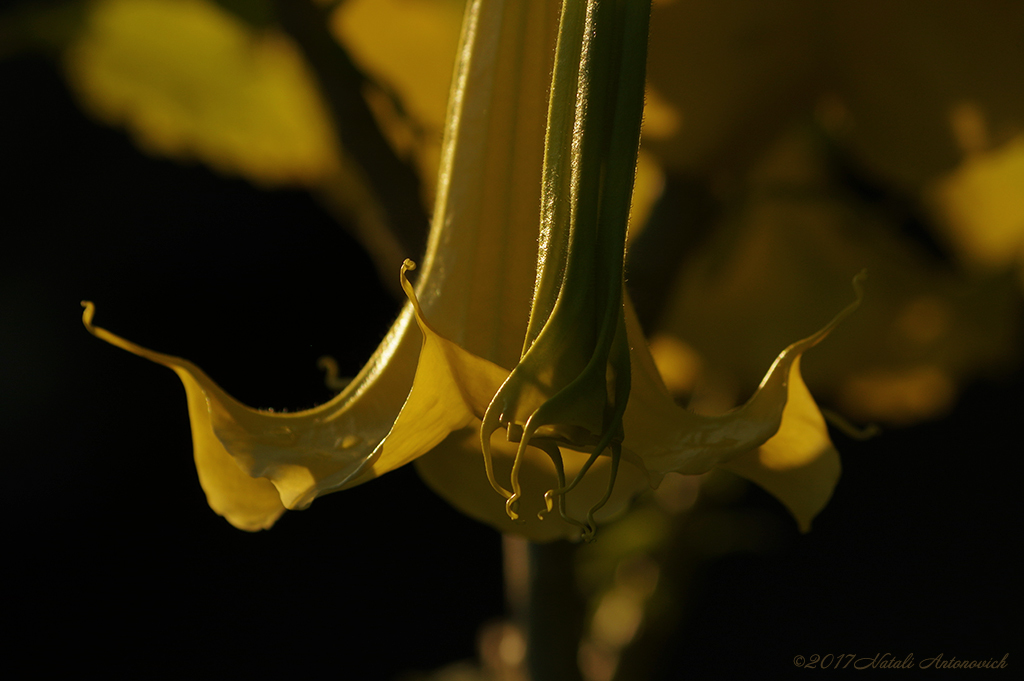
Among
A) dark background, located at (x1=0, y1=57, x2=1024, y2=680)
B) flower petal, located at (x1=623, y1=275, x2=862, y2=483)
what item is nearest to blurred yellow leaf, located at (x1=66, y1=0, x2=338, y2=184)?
dark background, located at (x1=0, y1=57, x2=1024, y2=680)

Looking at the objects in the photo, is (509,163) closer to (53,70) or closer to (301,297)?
(301,297)

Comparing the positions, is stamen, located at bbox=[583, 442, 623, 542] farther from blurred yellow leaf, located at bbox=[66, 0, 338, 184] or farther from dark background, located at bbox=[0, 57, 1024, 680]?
dark background, located at bbox=[0, 57, 1024, 680]

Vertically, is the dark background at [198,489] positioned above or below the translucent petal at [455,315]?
below

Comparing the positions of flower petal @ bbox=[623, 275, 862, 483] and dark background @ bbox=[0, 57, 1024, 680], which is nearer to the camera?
flower petal @ bbox=[623, 275, 862, 483]

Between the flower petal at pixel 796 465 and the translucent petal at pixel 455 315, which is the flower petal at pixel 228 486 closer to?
the translucent petal at pixel 455 315

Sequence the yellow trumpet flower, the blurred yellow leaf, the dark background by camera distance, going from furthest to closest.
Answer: the dark background, the blurred yellow leaf, the yellow trumpet flower

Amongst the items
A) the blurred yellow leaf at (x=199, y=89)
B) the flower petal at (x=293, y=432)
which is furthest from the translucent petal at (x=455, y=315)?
the blurred yellow leaf at (x=199, y=89)

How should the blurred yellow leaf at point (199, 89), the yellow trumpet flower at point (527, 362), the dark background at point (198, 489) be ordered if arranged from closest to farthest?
the yellow trumpet flower at point (527, 362) → the blurred yellow leaf at point (199, 89) → the dark background at point (198, 489)

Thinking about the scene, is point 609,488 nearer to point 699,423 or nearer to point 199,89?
point 699,423
